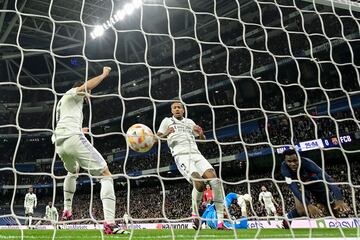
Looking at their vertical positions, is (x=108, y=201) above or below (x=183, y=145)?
below

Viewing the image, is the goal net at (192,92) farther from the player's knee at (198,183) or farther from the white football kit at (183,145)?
the white football kit at (183,145)

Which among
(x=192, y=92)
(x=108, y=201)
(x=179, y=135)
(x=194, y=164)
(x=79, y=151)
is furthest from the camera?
(x=192, y=92)

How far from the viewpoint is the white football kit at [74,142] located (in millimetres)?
3846

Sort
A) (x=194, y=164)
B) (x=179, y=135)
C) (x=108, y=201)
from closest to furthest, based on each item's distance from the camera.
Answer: (x=108, y=201) < (x=194, y=164) < (x=179, y=135)

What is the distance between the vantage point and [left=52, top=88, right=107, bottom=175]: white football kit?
3.85m

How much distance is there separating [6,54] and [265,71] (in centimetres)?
1585

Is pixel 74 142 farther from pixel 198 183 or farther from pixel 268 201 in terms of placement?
pixel 268 201

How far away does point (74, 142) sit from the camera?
392cm

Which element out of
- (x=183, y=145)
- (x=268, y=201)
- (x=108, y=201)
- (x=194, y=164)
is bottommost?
(x=268, y=201)

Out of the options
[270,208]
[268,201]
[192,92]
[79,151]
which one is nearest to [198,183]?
[79,151]

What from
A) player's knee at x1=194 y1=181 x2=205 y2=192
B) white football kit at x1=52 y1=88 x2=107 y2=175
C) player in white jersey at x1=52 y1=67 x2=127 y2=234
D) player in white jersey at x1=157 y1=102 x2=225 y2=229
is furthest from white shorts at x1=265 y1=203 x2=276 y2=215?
white football kit at x1=52 y1=88 x2=107 y2=175

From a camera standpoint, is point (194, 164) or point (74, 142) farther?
point (194, 164)

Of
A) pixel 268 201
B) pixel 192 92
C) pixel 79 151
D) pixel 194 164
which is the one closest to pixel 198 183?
pixel 194 164

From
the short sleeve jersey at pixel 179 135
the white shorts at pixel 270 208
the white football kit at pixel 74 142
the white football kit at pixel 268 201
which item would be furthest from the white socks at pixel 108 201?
the white shorts at pixel 270 208
